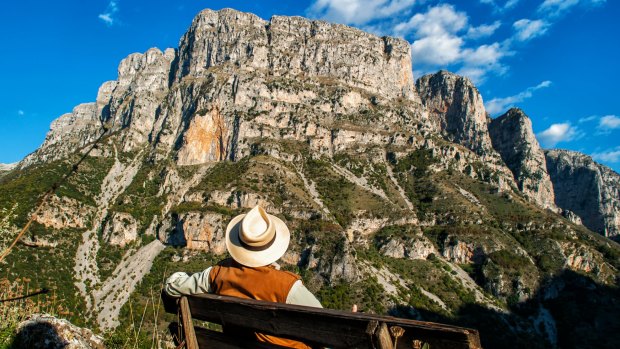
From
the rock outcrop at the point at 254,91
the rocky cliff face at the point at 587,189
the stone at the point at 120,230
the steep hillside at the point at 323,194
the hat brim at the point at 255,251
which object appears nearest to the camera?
the hat brim at the point at 255,251

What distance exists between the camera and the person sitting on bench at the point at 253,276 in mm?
2428

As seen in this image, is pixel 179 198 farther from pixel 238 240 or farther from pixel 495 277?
pixel 238 240

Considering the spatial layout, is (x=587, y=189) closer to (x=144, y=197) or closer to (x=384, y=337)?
(x=144, y=197)

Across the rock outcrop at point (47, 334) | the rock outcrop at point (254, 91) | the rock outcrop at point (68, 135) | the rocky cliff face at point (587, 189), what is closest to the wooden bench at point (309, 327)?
the rock outcrop at point (47, 334)

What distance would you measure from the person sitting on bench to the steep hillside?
43.2 metres

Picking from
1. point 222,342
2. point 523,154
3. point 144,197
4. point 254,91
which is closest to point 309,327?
point 222,342

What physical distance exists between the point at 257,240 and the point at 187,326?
0.66 metres

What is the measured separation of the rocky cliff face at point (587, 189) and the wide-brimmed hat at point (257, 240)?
532ft

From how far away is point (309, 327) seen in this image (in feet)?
6.03

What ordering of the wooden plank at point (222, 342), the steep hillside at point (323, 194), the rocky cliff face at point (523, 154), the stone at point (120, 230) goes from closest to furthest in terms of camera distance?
the wooden plank at point (222, 342) → the steep hillside at point (323, 194) → the stone at point (120, 230) → the rocky cliff face at point (523, 154)

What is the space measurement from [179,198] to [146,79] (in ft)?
221

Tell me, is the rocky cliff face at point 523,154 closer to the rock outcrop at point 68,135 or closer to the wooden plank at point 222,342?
the rock outcrop at point 68,135

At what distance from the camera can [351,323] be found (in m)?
1.68

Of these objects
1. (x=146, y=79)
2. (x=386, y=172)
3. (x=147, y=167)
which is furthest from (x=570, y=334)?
(x=146, y=79)
